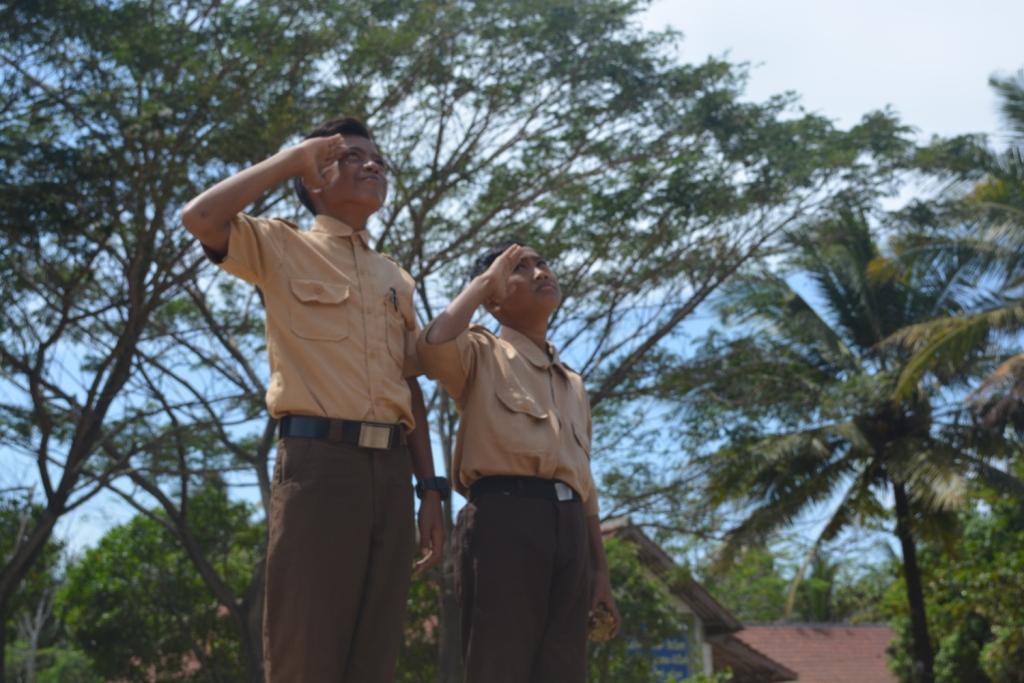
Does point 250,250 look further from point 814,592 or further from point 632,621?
point 814,592

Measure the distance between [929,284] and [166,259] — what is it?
10.6 metres

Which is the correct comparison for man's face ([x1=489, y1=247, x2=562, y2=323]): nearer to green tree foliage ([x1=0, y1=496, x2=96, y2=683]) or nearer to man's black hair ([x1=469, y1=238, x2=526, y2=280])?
man's black hair ([x1=469, y1=238, x2=526, y2=280])

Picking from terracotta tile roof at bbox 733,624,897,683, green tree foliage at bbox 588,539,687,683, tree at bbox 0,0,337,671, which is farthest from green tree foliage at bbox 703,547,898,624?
tree at bbox 0,0,337,671

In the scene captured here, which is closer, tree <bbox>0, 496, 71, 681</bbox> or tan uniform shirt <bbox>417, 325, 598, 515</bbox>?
tan uniform shirt <bbox>417, 325, 598, 515</bbox>

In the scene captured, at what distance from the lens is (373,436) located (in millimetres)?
3359

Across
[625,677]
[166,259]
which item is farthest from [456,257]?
[625,677]

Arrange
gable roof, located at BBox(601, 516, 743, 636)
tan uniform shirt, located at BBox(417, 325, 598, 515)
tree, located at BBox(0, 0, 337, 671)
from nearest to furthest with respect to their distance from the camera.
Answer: tan uniform shirt, located at BBox(417, 325, 598, 515), tree, located at BBox(0, 0, 337, 671), gable roof, located at BBox(601, 516, 743, 636)

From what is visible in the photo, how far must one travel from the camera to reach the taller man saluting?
10.4 ft

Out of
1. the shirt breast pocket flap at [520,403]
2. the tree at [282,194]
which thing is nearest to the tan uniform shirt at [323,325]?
the shirt breast pocket flap at [520,403]

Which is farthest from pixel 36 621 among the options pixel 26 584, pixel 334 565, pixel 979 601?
pixel 334 565

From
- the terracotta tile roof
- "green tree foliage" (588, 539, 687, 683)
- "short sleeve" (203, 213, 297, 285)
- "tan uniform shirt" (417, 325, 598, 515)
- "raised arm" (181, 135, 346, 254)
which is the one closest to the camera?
"raised arm" (181, 135, 346, 254)

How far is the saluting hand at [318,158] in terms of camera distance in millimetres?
3457

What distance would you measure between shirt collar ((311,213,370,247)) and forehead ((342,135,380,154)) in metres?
0.22

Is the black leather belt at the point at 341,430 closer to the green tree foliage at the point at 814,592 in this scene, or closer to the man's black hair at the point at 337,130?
the man's black hair at the point at 337,130
